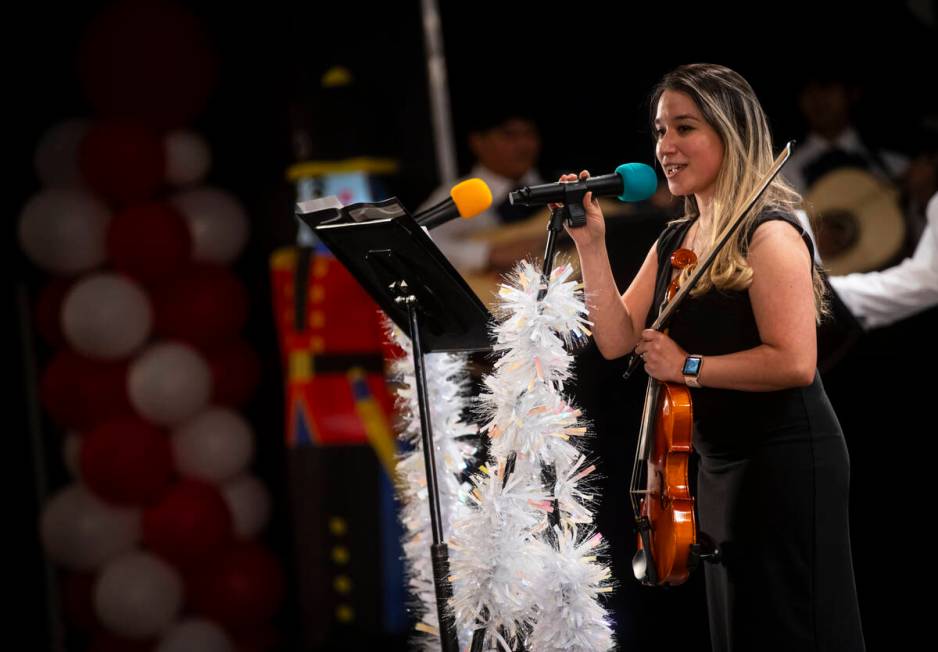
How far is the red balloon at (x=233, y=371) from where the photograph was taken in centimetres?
414

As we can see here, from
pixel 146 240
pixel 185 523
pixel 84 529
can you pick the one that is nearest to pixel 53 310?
pixel 146 240

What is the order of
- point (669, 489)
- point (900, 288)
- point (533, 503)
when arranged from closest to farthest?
point (669, 489), point (533, 503), point (900, 288)

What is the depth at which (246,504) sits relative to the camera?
4152 millimetres

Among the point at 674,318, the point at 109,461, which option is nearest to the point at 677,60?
the point at 674,318

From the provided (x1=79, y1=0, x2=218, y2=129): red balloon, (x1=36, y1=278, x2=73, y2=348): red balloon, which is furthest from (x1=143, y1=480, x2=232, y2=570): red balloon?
(x1=79, y1=0, x2=218, y2=129): red balloon

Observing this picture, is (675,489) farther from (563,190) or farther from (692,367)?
(563,190)

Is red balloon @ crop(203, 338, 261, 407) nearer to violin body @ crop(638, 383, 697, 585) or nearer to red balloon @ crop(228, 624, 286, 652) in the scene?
red balloon @ crop(228, 624, 286, 652)

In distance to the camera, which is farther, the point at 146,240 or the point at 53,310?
the point at 53,310

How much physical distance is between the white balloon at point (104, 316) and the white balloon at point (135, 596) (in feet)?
2.40

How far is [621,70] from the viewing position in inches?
127

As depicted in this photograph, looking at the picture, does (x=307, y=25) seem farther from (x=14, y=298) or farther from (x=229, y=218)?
(x=14, y=298)

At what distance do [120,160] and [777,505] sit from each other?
2.81 meters

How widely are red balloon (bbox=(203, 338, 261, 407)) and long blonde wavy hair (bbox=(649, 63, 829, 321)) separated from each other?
268 cm

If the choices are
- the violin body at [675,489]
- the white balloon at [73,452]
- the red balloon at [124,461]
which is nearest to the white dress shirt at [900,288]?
the violin body at [675,489]
